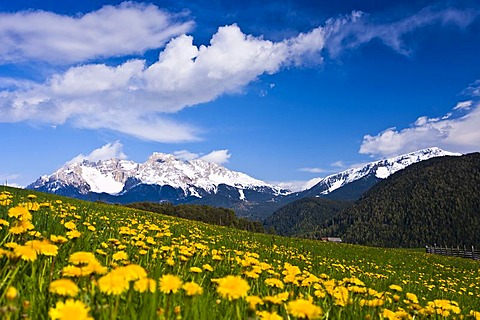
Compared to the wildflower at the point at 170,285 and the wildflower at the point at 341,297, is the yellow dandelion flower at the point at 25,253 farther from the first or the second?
the wildflower at the point at 341,297

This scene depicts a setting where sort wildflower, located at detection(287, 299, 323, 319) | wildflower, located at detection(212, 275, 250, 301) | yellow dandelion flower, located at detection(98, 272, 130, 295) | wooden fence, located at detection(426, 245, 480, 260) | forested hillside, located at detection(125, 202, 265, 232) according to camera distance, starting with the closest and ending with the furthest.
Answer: yellow dandelion flower, located at detection(98, 272, 130, 295) → wildflower, located at detection(287, 299, 323, 319) → wildflower, located at detection(212, 275, 250, 301) → wooden fence, located at detection(426, 245, 480, 260) → forested hillside, located at detection(125, 202, 265, 232)

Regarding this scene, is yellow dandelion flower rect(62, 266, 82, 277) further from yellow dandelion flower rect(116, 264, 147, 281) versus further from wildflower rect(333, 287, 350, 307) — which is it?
wildflower rect(333, 287, 350, 307)

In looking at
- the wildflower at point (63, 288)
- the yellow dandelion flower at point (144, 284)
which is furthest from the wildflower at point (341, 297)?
the wildflower at point (63, 288)

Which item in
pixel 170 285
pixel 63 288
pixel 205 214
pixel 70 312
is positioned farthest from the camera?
pixel 205 214

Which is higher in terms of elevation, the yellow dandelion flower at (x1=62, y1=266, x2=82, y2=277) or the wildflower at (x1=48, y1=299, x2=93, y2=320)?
the yellow dandelion flower at (x1=62, y1=266, x2=82, y2=277)

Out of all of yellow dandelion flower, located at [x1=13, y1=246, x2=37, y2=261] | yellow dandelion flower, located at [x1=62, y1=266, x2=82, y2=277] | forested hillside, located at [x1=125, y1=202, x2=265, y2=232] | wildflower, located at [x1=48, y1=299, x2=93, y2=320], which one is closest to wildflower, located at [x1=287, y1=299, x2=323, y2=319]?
wildflower, located at [x1=48, y1=299, x2=93, y2=320]

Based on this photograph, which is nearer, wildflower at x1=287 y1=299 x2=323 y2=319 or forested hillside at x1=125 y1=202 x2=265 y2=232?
wildflower at x1=287 y1=299 x2=323 y2=319


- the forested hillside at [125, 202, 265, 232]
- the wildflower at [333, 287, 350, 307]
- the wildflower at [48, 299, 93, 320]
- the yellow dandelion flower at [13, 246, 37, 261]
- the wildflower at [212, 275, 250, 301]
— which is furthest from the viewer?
the forested hillside at [125, 202, 265, 232]

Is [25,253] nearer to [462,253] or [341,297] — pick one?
[341,297]

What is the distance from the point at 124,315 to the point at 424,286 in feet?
37.7

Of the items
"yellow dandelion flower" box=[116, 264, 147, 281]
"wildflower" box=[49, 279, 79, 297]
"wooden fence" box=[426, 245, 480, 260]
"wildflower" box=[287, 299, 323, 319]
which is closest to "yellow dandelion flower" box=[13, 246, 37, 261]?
"wildflower" box=[49, 279, 79, 297]

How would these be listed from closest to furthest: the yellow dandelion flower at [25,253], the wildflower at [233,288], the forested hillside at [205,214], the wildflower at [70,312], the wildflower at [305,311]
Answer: the wildflower at [70,312] < the wildflower at [305,311] < the wildflower at [233,288] < the yellow dandelion flower at [25,253] < the forested hillside at [205,214]

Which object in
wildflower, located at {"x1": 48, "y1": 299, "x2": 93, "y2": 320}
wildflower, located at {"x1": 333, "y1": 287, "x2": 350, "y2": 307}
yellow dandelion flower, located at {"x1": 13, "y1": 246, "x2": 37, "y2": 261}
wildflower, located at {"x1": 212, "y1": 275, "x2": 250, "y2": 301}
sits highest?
yellow dandelion flower, located at {"x1": 13, "y1": 246, "x2": 37, "y2": 261}

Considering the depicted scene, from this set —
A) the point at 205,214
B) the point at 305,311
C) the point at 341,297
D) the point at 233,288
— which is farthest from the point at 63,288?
A: the point at 205,214
